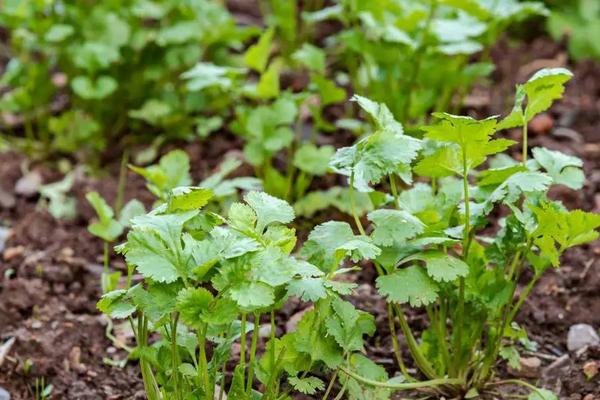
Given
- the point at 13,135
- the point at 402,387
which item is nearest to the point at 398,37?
the point at 402,387

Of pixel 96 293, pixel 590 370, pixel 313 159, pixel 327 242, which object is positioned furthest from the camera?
pixel 313 159

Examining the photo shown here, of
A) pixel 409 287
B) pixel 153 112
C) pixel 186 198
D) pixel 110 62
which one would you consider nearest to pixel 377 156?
pixel 409 287

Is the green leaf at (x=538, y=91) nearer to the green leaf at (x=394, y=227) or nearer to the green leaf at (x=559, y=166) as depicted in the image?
the green leaf at (x=559, y=166)

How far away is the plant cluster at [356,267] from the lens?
157 centimetres

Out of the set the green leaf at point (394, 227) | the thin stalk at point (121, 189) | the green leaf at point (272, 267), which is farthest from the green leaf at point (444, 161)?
the thin stalk at point (121, 189)

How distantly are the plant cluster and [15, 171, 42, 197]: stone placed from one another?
1.25 m

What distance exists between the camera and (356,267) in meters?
1.68

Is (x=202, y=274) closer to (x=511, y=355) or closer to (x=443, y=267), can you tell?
(x=443, y=267)

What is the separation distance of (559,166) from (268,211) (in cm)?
63

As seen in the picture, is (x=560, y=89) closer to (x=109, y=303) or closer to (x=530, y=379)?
(x=530, y=379)

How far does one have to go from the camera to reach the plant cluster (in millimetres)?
1568

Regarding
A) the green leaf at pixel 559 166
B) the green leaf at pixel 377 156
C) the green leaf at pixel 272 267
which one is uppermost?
the green leaf at pixel 377 156

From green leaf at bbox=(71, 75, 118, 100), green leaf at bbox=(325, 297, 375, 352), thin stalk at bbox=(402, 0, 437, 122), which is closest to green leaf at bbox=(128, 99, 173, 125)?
green leaf at bbox=(71, 75, 118, 100)

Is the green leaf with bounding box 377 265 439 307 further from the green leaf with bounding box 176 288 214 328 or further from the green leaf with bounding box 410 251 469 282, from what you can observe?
the green leaf with bounding box 176 288 214 328
